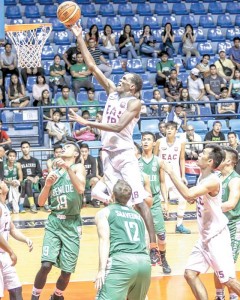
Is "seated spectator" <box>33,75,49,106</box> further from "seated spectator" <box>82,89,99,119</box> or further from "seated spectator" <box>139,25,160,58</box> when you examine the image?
"seated spectator" <box>139,25,160,58</box>

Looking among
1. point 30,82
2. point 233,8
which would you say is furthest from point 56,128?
point 233,8

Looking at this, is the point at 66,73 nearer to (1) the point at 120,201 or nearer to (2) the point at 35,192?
(2) the point at 35,192

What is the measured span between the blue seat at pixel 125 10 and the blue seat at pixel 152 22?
39 cm

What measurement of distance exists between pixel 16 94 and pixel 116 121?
31.9ft

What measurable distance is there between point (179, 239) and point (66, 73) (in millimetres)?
7136

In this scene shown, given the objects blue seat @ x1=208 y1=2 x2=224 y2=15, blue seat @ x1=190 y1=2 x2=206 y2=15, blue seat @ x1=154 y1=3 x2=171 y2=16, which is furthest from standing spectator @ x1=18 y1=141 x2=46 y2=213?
blue seat @ x1=208 y1=2 x2=224 y2=15

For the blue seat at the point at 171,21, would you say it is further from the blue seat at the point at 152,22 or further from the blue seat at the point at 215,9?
the blue seat at the point at 215,9

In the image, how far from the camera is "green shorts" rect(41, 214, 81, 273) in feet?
28.8

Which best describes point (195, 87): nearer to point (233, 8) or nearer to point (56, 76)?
point (56, 76)

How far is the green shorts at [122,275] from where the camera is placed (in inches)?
272

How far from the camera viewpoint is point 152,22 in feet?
70.8

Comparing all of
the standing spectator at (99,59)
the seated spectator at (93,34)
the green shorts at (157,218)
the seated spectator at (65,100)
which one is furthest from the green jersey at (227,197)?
the seated spectator at (93,34)

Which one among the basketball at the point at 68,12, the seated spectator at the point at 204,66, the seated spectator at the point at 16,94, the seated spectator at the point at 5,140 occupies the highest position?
the basketball at the point at 68,12

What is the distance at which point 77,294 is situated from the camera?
9.80m
